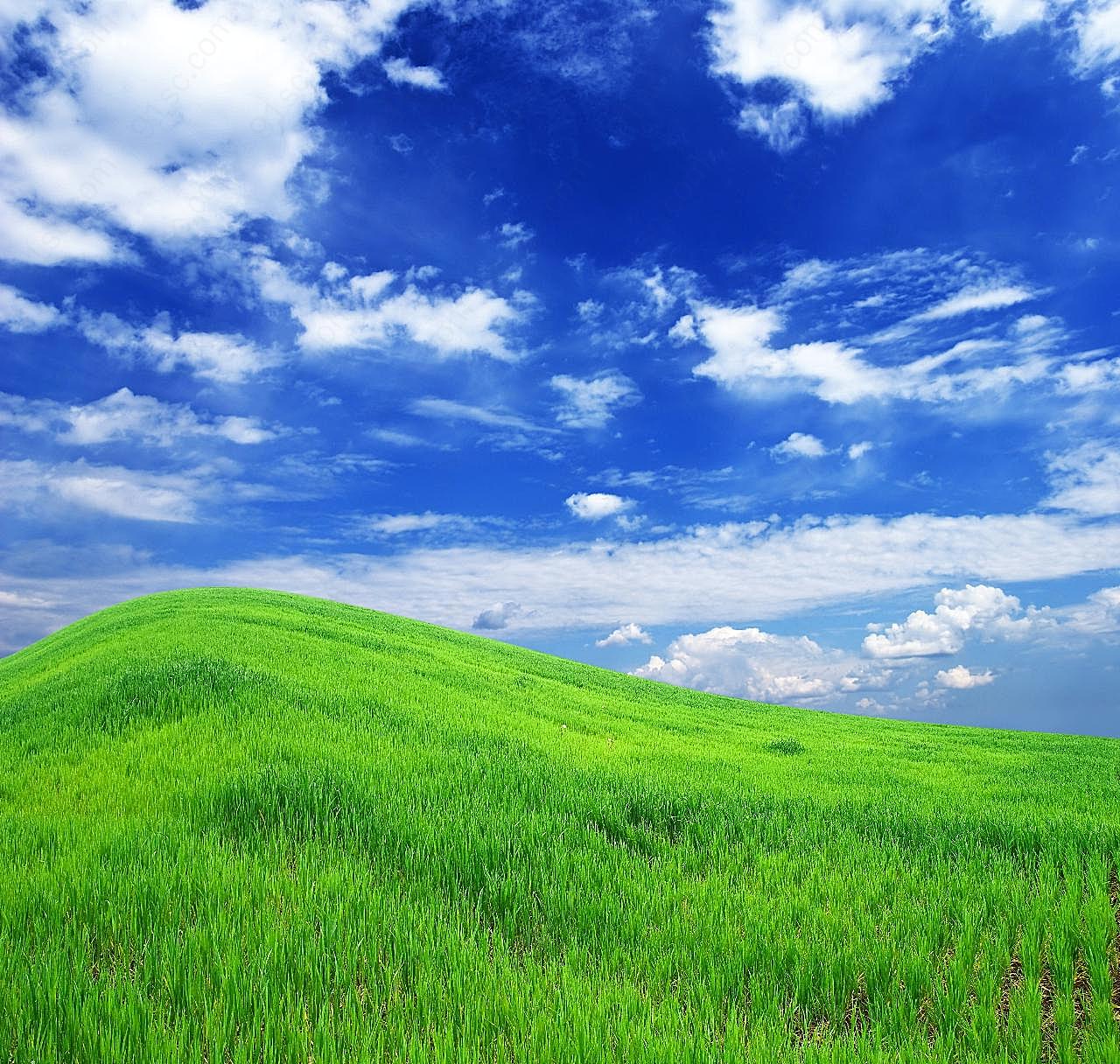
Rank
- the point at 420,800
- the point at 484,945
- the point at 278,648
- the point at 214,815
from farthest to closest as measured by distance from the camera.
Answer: the point at 278,648 → the point at 420,800 → the point at 214,815 → the point at 484,945

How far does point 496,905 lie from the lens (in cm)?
511

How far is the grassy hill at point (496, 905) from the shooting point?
3.60 metres

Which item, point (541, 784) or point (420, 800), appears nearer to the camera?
point (420, 800)

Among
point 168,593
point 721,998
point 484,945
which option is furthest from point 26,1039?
point 168,593

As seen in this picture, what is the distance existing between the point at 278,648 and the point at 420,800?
13140mm

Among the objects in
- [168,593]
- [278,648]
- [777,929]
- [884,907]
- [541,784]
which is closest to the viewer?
→ [777,929]

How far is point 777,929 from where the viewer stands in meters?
4.78

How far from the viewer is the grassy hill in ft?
11.8

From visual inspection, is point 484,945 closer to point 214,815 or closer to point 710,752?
point 214,815

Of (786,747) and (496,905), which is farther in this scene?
(786,747)

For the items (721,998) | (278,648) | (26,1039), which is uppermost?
(278,648)

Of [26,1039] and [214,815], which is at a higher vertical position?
[214,815]

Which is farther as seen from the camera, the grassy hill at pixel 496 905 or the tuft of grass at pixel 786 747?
the tuft of grass at pixel 786 747

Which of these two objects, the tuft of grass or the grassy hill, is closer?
the grassy hill
